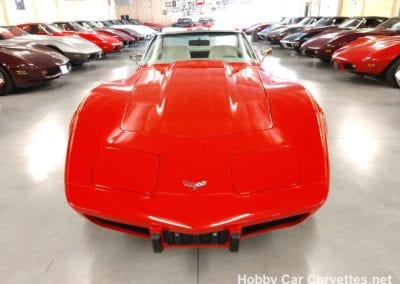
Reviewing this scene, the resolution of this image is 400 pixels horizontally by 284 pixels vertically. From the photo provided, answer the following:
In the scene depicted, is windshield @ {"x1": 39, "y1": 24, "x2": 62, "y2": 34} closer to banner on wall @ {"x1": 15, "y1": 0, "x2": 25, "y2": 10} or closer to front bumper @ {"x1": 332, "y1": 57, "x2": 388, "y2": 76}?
banner on wall @ {"x1": 15, "y1": 0, "x2": 25, "y2": 10}

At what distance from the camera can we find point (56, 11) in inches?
652

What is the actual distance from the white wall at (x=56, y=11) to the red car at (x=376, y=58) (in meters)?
12.9

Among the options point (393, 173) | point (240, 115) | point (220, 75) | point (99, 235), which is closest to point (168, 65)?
point (220, 75)

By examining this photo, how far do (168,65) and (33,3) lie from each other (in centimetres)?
1493

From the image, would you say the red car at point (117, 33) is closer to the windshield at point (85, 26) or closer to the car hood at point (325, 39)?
the windshield at point (85, 26)

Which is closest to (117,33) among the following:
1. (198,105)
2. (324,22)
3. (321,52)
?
(324,22)

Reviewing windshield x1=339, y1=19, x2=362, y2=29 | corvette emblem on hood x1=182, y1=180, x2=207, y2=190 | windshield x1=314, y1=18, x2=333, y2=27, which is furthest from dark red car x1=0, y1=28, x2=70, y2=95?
windshield x1=314, y1=18, x2=333, y2=27

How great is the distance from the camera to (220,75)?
90.1 inches

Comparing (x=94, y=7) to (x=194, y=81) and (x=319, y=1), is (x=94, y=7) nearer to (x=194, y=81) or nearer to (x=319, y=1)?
(x=319, y=1)

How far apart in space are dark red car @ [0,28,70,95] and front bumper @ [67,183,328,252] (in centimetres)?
457

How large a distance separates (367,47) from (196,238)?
18.2 ft

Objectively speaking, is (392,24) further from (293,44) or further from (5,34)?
(5,34)

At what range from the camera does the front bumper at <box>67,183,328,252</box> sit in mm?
1372

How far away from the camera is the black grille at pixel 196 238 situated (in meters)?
1.41
